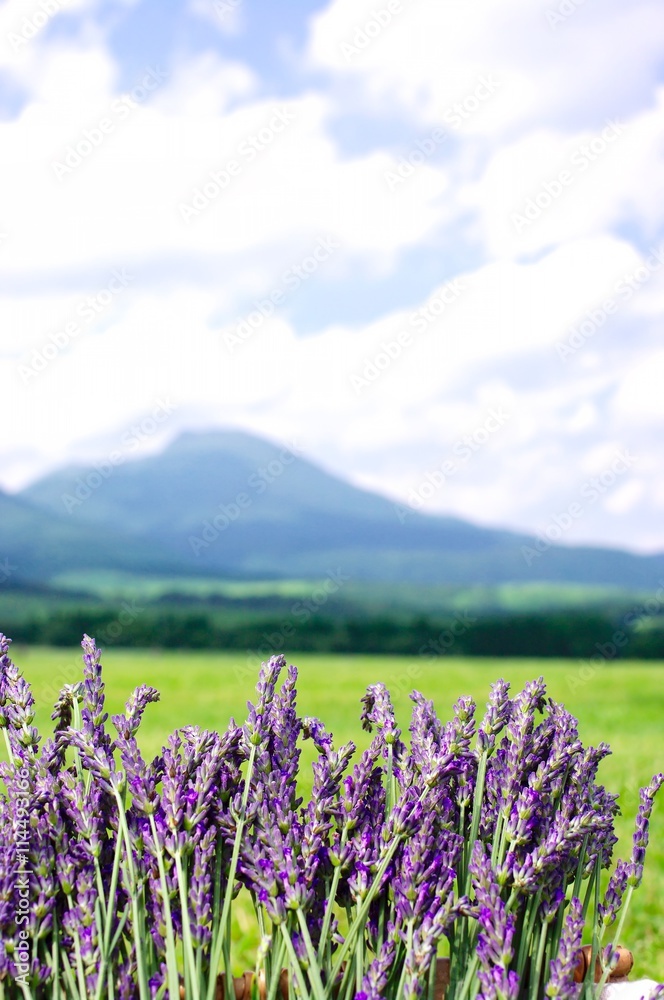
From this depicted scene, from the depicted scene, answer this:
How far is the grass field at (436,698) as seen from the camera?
5340 millimetres

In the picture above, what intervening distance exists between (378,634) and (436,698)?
29.1 feet

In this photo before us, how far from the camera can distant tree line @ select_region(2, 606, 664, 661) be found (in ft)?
66.7

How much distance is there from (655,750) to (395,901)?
774 centimetres

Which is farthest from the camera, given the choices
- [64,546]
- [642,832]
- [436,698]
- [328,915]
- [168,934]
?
[64,546]

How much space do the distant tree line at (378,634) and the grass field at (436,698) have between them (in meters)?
1.40

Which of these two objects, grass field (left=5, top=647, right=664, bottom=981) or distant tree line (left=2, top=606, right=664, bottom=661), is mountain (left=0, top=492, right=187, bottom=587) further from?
grass field (left=5, top=647, right=664, bottom=981)

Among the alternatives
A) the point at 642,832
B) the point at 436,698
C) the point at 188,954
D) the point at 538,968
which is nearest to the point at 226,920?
the point at 188,954

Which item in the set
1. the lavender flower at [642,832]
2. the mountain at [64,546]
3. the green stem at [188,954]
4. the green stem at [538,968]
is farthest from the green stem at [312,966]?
the mountain at [64,546]

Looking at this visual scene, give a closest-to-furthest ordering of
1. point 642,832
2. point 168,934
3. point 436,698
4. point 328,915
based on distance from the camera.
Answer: point 168,934 → point 328,915 → point 642,832 → point 436,698

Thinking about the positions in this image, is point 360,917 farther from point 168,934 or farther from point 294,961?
point 168,934

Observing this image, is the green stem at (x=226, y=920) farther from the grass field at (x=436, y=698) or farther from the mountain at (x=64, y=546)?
the mountain at (x=64, y=546)

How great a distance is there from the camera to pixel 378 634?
2097cm

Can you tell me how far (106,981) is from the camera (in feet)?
3.85

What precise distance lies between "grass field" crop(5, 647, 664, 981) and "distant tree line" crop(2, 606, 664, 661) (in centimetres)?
140
